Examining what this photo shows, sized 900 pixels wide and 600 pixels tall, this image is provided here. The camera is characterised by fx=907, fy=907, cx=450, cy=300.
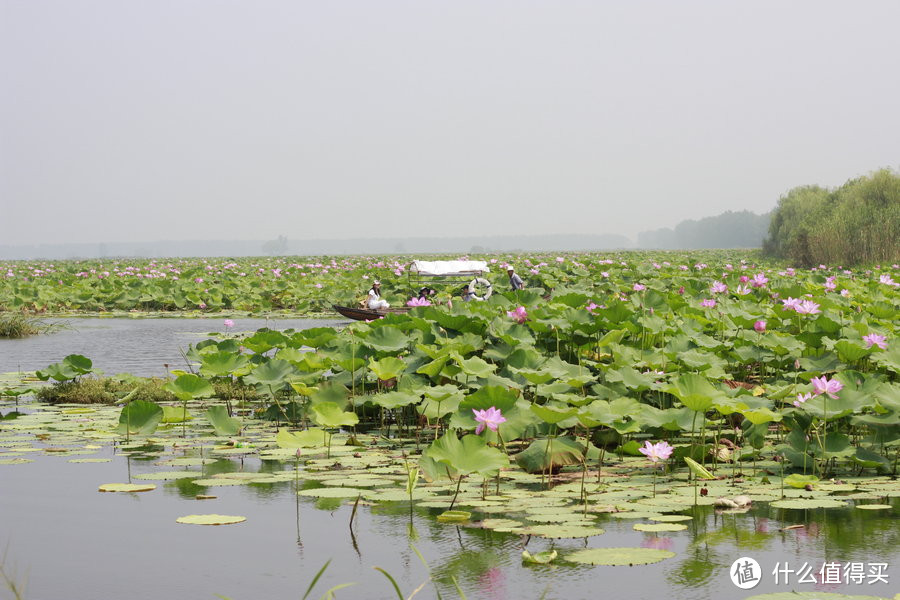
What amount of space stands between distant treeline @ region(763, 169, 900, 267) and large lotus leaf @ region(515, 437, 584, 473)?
2091 centimetres

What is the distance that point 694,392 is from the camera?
15.9ft

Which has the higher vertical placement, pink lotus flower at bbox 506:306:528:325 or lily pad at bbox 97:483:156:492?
pink lotus flower at bbox 506:306:528:325

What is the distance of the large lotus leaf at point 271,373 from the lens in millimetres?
6916

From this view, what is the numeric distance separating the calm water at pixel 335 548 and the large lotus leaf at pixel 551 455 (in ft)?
3.03

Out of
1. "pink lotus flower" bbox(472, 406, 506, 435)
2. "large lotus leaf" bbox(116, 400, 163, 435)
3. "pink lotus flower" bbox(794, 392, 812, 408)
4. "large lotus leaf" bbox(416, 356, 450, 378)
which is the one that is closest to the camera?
"pink lotus flower" bbox(472, 406, 506, 435)

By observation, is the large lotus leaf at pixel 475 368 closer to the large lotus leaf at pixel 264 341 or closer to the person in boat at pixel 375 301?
the large lotus leaf at pixel 264 341

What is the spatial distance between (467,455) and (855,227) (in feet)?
78.1

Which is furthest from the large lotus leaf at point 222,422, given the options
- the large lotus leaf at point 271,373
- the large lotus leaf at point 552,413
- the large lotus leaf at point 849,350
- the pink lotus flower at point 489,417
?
the large lotus leaf at point 849,350

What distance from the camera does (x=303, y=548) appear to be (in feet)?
12.4

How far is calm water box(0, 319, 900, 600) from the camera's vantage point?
326 cm

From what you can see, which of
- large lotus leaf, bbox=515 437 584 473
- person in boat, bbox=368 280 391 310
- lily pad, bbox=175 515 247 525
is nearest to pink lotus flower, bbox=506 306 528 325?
large lotus leaf, bbox=515 437 584 473

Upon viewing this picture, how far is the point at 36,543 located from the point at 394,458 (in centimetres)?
219

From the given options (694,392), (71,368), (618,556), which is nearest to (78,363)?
(71,368)

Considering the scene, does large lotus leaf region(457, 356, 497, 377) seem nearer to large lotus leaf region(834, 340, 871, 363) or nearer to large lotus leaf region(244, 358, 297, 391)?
large lotus leaf region(244, 358, 297, 391)
